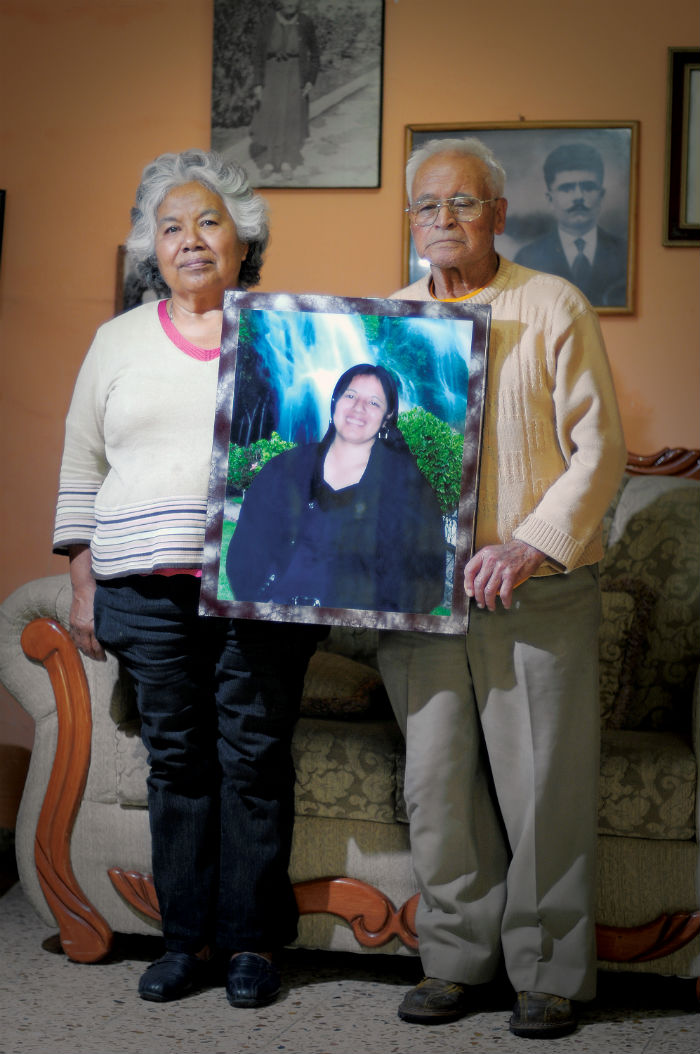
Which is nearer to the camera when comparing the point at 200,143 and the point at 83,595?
the point at 83,595

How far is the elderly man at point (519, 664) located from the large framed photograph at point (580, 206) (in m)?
→ 0.96

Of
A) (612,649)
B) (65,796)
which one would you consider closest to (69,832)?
(65,796)

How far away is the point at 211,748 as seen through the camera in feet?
6.35

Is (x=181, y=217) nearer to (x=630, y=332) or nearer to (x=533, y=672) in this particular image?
(x=533, y=672)

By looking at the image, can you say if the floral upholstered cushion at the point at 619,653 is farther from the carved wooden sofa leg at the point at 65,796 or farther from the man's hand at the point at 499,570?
the carved wooden sofa leg at the point at 65,796

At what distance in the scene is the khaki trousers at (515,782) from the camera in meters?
1.77

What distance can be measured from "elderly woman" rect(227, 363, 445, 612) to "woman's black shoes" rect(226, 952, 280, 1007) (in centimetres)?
64

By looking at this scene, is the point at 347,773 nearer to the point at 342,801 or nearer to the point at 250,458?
the point at 342,801

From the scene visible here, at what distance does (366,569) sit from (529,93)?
161 centimetres

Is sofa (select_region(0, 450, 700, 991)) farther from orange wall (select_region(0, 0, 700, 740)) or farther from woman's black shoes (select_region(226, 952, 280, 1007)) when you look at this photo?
orange wall (select_region(0, 0, 700, 740))

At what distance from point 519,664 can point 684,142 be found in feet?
5.30

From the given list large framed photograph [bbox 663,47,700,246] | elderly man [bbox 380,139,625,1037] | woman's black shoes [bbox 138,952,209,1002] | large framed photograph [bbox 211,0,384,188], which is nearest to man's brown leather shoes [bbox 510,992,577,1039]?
elderly man [bbox 380,139,625,1037]

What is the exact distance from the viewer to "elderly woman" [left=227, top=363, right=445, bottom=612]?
1.77 meters

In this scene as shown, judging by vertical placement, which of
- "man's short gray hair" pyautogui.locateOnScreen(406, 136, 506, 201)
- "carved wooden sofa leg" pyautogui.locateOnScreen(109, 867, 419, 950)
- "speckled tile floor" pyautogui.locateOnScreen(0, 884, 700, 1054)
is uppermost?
"man's short gray hair" pyautogui.locateOnScreen(406, 136, 506, 201)
